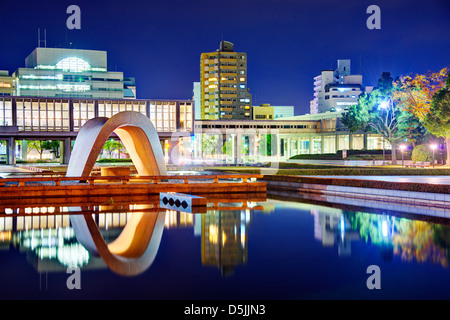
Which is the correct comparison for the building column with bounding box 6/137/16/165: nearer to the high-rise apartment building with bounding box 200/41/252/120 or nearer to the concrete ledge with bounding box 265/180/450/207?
the concrete ledge with bounding box 265/180/450/207

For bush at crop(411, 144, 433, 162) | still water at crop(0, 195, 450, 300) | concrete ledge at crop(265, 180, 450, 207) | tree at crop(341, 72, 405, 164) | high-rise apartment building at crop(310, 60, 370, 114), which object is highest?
high-rise apartment building at crop(310, 60, 370, 114)

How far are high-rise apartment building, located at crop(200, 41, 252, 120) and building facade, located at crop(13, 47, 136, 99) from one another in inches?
1612

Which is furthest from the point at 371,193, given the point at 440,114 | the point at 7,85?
the point at 7,85

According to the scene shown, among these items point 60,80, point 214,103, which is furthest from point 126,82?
point 60,80

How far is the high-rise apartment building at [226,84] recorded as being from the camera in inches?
6649

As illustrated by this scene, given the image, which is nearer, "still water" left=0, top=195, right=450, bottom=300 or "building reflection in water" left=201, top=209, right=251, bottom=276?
"still water" left=0, top=195, right=450, bottom=300

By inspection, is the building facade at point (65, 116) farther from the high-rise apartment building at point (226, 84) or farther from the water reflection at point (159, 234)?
the high-rise apartment building at point (226, 84)

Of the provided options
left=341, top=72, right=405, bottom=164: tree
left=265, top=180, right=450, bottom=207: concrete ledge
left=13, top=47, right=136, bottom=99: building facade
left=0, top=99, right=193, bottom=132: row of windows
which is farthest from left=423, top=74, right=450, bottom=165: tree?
left=13, top=47, right=136, bottom=99: building facade

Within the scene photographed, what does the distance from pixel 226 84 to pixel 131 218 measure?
152 meters

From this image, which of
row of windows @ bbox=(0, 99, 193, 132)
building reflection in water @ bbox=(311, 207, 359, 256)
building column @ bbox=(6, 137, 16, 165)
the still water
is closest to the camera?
the still water

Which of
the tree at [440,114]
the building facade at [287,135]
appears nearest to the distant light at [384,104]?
the tree at [440,114]

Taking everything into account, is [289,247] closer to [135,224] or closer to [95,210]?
[135,224]

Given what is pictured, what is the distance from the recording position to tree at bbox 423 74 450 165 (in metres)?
43.7

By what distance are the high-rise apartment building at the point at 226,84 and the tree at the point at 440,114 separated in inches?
4846
